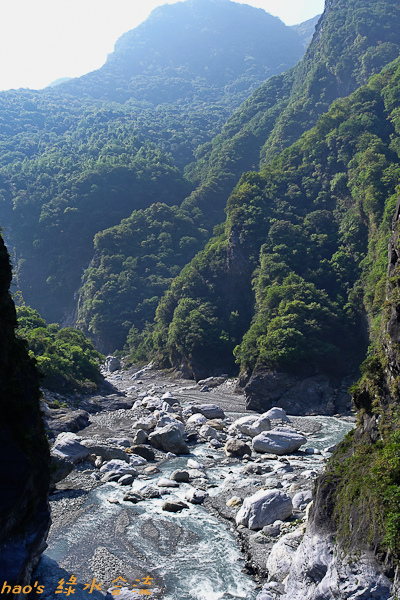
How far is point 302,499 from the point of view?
2264cm

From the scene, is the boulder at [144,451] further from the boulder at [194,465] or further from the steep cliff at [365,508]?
the steep cliff at [365,508]

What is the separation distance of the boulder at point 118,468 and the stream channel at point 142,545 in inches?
32.5

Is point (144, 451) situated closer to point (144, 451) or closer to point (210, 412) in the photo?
point (144, 451)

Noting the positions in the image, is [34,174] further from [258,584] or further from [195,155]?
[258,584]

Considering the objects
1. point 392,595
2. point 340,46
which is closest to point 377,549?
point 392,595

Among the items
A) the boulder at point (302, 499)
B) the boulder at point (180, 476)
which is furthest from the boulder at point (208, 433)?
the boulder at point (302, 499)

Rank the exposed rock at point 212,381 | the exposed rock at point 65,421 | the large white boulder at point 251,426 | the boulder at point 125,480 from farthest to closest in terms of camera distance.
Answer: the exposed rock at point 212,381 → the exposed rock at point 65,421 → the large white boulder at point 251,426 → the boulder at point 125,480

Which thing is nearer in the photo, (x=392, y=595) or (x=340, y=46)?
(x=392, y=595)

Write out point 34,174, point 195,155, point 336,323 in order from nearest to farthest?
point 336,323 < point 34,174 < point 195,155

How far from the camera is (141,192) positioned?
142 meters

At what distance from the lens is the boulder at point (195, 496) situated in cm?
2417

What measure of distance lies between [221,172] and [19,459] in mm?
129438

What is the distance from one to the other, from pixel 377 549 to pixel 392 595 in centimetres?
121

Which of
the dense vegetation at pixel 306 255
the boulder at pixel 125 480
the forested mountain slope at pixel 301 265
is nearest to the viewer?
the boulder at pixel 125 480
